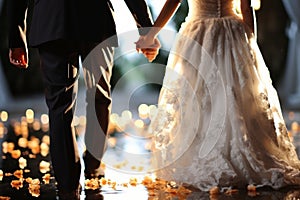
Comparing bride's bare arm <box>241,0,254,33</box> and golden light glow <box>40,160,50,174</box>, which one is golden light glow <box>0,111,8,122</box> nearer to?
golden light glow <box>40,160,50,174</box>

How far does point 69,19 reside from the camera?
10.3 ft

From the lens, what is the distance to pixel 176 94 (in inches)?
141

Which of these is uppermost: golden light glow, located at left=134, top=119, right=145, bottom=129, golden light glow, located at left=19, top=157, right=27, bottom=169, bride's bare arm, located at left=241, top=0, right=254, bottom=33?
bride's bare arm, located at left=241, top=0, right=254, bottom=33

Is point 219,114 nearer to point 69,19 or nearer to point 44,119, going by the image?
point 69,19

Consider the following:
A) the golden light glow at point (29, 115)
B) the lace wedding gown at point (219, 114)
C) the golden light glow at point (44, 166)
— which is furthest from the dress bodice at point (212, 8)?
the golden light glow at point (29, 115)

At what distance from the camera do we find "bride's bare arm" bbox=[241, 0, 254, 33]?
11.5ft

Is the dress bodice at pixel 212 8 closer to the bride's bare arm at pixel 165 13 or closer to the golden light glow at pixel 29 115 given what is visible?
the bride's bare arm at pixel 165 13

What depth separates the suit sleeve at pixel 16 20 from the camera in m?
3.26

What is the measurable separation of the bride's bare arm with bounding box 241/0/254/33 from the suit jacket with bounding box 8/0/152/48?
49 cm

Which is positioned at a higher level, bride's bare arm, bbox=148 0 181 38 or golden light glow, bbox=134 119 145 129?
bride's bare arm, bbox=148 0 181 38

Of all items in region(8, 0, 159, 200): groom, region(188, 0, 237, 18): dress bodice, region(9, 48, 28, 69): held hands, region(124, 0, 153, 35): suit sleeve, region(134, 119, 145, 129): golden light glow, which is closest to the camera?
region(8, 0, 159, 200): groom

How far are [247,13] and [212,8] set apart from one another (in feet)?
0.55

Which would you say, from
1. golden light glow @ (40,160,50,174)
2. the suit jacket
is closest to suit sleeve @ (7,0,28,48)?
the suit jacket

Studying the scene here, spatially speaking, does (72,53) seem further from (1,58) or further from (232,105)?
(1,58)
